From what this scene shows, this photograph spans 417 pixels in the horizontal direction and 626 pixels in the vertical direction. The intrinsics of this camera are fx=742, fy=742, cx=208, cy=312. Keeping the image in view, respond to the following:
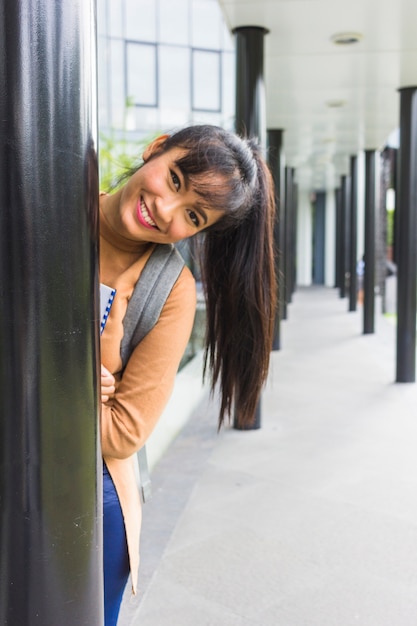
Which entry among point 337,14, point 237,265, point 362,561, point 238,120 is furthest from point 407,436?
point 237,265

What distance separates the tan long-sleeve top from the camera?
67.3 inches

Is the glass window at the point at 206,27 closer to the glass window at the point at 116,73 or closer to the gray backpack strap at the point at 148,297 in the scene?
the glass window at the point at 116,73

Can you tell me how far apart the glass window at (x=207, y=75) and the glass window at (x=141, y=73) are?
1748 millimetres

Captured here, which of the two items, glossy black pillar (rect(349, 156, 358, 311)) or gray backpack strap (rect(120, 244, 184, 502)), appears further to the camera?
glossy black pillar (rect(349, 156, 358, 311))

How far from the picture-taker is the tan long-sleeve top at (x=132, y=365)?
1.71 meters

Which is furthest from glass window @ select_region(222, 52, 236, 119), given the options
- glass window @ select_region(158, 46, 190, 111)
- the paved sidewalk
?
the paved sidewalk

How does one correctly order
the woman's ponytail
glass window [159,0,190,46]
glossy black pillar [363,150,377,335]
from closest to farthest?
the woman's ponytail, glossy black pillar [363,150,377,335], glass window [159,0,190,46]

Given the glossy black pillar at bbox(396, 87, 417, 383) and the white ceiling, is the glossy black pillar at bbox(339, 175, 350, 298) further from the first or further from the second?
the glossy black pillar at bbox(396, 87, 417, 383)

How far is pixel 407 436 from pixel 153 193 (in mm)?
5090

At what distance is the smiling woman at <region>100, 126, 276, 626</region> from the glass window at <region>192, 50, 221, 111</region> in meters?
30.0

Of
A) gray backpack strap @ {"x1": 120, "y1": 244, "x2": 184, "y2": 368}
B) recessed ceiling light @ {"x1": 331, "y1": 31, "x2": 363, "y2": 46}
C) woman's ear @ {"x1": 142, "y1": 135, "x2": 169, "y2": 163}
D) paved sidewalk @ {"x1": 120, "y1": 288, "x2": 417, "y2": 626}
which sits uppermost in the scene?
recessed ceiling light @ {"x1": 331, "y1": 31, "x2": 363, "y2": 46}

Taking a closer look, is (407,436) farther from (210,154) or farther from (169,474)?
(210,154)

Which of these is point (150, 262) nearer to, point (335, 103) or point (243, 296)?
point (243, 296)

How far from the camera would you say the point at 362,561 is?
3.82m
